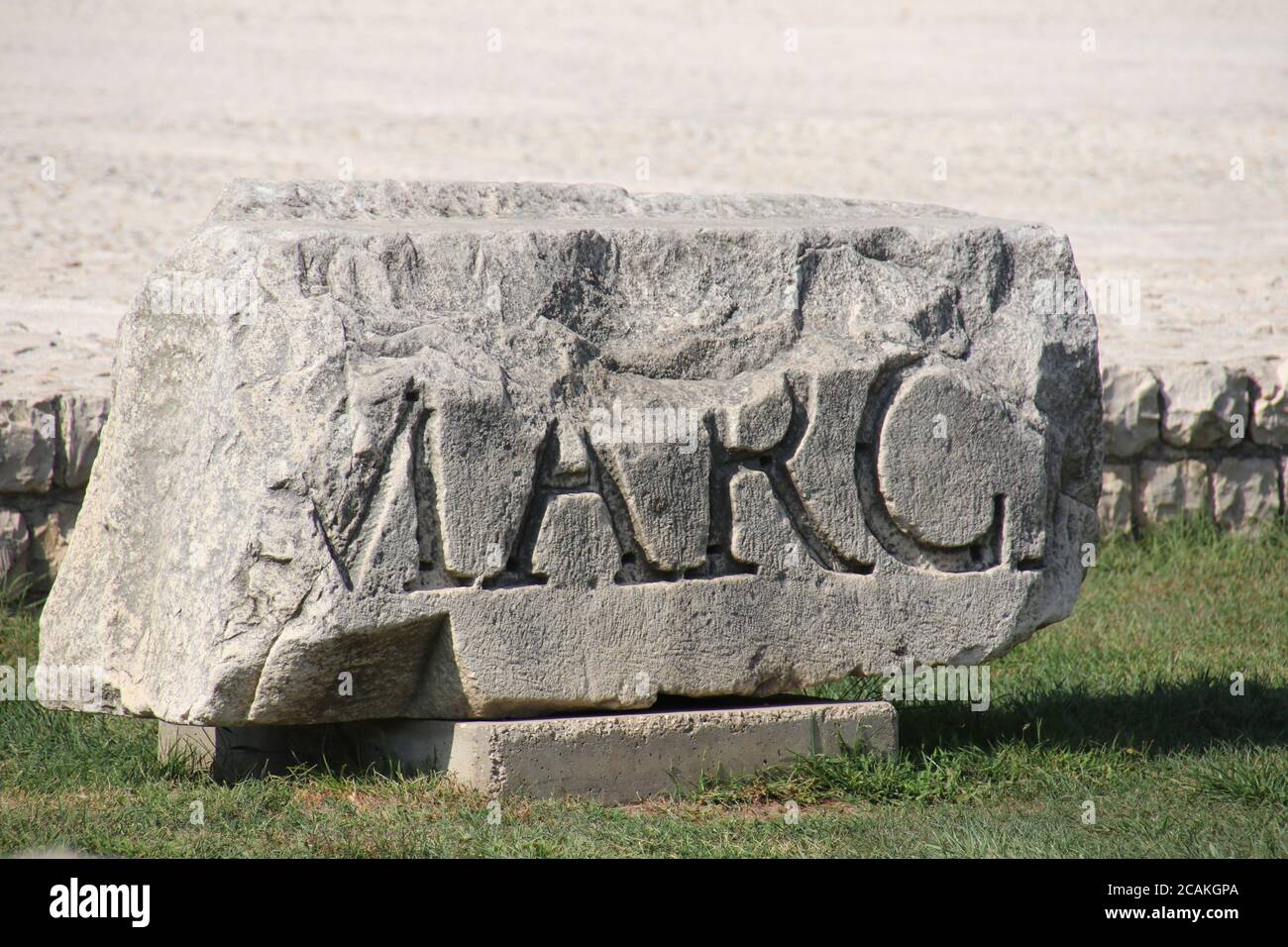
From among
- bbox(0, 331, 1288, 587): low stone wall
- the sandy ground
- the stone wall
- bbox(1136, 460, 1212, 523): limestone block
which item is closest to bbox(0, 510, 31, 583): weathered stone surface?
the stone wall

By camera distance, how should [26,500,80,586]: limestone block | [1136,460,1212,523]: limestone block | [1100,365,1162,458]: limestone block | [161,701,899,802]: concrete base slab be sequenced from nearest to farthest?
[161,701,899,802]: concrete base slab → [26,500,80,586]: limestone block → [1100,365,1162,458]: limestone block → [1136,460,1212,523]: limestone block

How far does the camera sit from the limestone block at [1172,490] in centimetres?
738

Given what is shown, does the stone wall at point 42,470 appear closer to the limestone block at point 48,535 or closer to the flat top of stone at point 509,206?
the limestone block at point 48,535

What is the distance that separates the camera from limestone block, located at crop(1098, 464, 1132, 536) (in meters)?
7.33

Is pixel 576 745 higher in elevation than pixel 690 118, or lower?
lower

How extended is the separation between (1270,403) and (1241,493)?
42cm

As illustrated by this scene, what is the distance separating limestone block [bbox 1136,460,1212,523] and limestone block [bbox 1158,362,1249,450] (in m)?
0.11

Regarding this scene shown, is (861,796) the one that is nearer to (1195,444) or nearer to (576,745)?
(576,745)

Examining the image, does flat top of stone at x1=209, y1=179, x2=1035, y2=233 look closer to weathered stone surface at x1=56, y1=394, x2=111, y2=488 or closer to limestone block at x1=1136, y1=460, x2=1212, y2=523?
weathered stone surface at x1=56, y1=394, x2=111, y2=488

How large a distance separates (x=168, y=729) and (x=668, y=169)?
9062mm

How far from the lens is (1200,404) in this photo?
7.31 m
